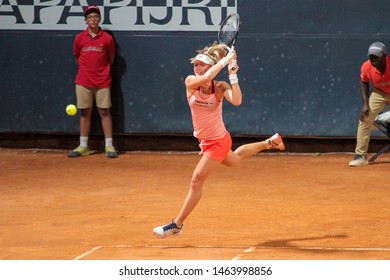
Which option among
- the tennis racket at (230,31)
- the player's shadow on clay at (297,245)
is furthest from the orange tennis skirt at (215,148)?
the tennis racket at (230,31)

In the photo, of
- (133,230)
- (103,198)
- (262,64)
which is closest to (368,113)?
(262,64)

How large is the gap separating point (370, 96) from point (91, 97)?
4.14 metres

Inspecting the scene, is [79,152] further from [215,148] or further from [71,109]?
[215,148]

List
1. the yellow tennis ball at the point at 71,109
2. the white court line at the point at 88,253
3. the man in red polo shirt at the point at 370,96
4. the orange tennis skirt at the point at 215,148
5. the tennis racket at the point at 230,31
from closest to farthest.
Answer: the white court line at the point at 88,253, the orange tennis skirt at the point at 215,148, the tennis racket at the point at 230,31, the man in red polo shirt at the point at 370,96, the yellow tennis ball at the point at 71,109

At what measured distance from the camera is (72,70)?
14.3m

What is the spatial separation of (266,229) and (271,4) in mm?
5449

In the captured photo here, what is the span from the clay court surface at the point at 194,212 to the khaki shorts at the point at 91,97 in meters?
0.80

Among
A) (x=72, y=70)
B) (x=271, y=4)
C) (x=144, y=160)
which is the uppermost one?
(x=271, y=4)

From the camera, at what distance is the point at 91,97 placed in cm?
1414

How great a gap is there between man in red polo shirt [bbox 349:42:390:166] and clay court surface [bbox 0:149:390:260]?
1.05ft

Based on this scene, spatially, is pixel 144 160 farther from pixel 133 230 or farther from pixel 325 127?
pixel 133 230

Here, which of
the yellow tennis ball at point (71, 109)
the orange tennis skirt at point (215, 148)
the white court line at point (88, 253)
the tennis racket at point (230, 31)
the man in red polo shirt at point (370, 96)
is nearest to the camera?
the white court line at point (88, 253)

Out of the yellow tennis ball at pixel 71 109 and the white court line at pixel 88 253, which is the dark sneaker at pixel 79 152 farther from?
the white court line at pixel 88 253

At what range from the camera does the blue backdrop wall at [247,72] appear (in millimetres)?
13828
